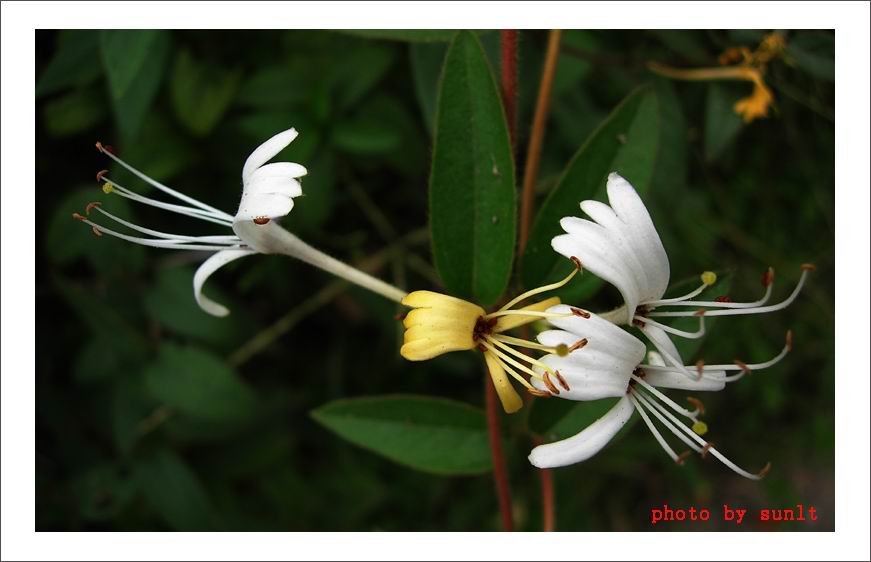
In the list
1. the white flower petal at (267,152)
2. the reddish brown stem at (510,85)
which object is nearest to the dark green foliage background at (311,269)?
the reddish brown stem at (510,85)

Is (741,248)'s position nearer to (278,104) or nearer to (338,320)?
(338,320)

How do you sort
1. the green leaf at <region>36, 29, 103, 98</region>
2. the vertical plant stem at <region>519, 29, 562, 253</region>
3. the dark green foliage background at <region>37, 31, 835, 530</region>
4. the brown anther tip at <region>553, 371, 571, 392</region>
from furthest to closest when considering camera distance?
the dark green foliage background at <region>37, 31, 835, 530</region> < the green leaf at <region>36, 29, 103, 98</region> < the vertical plant stem at <region>519, 29, 562, 253</region> < the brown anther tip at <region>553, 371, 571, 392</region>

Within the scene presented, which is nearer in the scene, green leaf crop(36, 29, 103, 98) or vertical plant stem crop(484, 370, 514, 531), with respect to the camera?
vertical plant stem crop(484, 370, 514, 531)

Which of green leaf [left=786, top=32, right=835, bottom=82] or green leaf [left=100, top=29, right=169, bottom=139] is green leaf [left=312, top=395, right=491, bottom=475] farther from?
green leaf [left=786, top=32, right=835, bottom=82]

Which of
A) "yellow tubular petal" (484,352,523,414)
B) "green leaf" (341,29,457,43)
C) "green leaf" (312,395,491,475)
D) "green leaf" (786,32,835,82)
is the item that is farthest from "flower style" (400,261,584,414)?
"green leaf" (786,32,835,82)

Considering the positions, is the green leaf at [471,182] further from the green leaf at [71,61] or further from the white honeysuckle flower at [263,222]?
the green leaf at [71,61]

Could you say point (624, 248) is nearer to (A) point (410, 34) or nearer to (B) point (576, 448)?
(B) point (576, 448)
